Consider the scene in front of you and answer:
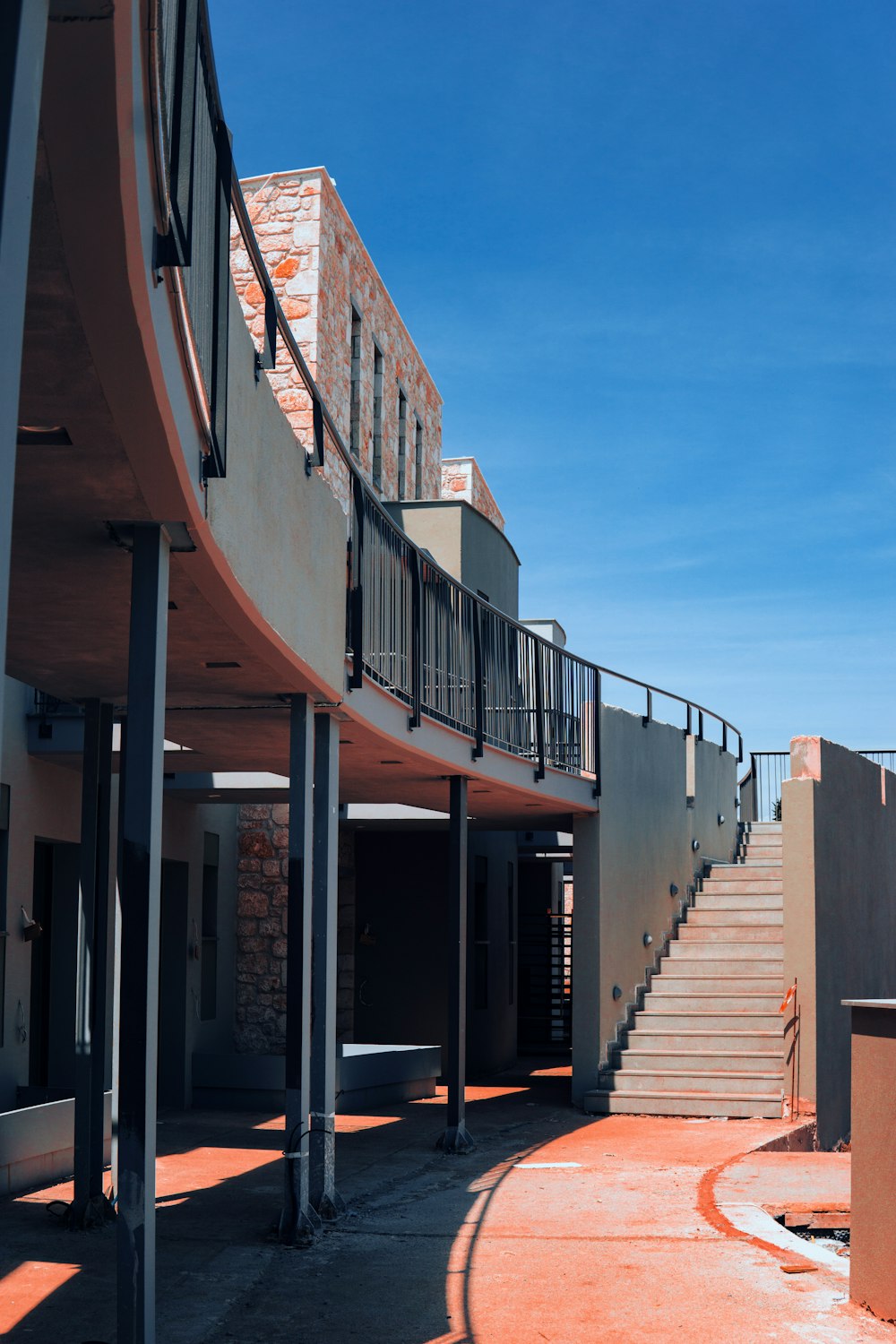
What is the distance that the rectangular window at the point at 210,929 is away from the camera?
50.0ft

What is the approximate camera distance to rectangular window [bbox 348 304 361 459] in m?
18.5

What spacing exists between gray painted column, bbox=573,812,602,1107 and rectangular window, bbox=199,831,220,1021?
161 inches

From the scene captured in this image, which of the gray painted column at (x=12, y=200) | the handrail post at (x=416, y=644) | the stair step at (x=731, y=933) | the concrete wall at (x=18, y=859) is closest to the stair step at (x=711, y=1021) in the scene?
the stair step at (x=731, y=933)

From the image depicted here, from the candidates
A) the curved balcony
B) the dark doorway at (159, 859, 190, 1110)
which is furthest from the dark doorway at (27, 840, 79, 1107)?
the curved balcony

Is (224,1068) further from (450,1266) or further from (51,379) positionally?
(51,379)

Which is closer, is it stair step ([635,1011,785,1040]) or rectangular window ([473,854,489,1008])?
stair step ([635,1011,785,1040])

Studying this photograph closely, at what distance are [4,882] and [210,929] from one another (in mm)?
5086

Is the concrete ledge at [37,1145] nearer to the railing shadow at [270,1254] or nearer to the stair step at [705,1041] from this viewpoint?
the railing shadow at [270,1254]

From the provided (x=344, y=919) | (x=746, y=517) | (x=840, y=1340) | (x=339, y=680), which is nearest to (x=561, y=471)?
(x=746, y=517)

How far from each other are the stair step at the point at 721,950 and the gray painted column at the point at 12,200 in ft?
50.9

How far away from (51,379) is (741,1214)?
22.9 ft

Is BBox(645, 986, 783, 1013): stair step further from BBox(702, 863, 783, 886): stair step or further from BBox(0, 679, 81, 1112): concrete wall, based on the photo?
BBox(0, 679, 81, 1112): concrete wall

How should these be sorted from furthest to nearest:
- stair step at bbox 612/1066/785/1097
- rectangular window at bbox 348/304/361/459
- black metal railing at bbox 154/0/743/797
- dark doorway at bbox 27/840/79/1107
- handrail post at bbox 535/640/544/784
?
rectangular window at bbox 348/304/361/459
stair step at bbox 612/1066/785/1097
handrail post at bbox 535/640/544/784
dark doorway at bbox 27/840/79/1107
black metal railing at bbox 154/0/743/797

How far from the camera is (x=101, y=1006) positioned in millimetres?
8445
